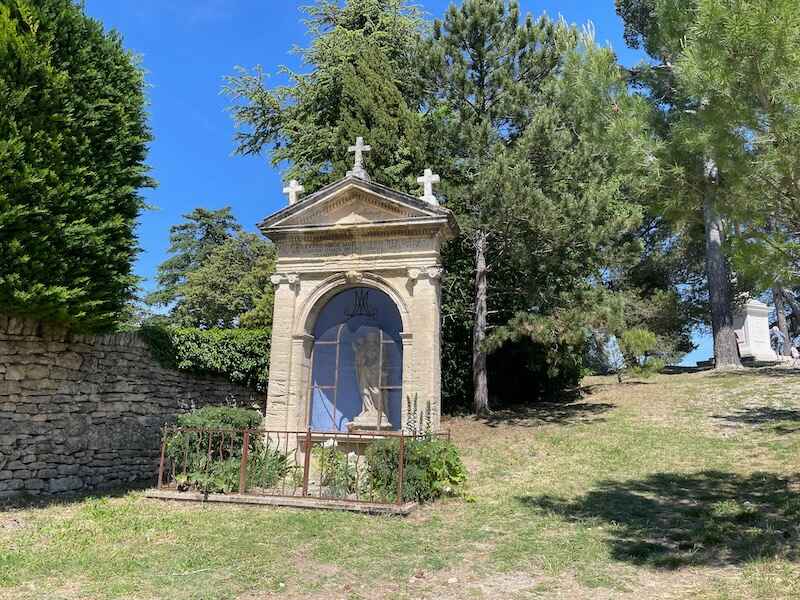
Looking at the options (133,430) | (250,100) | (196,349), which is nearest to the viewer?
(133,430)

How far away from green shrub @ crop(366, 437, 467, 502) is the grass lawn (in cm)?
30

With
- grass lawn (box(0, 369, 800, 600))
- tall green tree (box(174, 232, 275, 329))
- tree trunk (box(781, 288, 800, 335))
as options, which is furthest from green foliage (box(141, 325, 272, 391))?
tree trunk (box(781, 288, 800, 335))

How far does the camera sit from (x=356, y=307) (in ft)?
34.0

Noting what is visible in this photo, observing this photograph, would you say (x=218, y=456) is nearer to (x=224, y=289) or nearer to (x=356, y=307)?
(x=356, y=307)

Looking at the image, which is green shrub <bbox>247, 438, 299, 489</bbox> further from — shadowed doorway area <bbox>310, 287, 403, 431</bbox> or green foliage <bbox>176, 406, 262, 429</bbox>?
shadowed doorway area <bbox>310, 287, 403, 431</bbox>

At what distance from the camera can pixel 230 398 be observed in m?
12.7

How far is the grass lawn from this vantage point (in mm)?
4594

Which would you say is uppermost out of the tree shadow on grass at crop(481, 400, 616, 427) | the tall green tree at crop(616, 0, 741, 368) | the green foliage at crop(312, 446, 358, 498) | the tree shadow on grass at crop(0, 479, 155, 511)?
the tall green tree at crop(616, 0, 741, 368)

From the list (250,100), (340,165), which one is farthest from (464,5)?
(250,100)

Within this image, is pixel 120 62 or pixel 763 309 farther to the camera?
pixel 763 309

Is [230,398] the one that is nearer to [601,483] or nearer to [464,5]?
[601,483]

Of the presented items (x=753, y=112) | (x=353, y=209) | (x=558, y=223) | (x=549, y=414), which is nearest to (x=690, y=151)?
(x=753, y=112)

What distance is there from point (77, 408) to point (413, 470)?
593 centimetres

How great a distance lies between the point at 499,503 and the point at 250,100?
1559 centimetres
